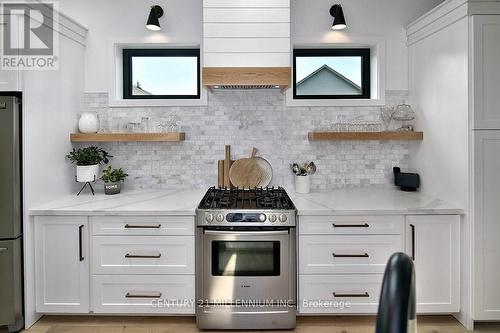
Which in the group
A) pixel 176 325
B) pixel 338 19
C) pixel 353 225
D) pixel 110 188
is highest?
pixel 338 19

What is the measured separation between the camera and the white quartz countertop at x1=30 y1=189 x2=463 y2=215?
8.41ft

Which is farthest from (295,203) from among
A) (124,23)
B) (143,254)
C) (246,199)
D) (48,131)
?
(124,23)

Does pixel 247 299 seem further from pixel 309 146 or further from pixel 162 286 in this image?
pixel 309 146

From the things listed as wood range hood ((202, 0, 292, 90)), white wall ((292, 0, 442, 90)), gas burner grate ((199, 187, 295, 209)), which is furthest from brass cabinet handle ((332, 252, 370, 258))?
white wall ((292, 0, 442, 90))

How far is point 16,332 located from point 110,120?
1.79 metres

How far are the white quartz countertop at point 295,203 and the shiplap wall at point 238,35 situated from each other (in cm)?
109

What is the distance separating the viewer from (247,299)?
2541 millimetres

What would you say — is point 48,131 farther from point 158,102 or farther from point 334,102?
point 334,102

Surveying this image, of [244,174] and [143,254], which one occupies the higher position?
[244,174]

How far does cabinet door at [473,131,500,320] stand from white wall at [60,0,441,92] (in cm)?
111

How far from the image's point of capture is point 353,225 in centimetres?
259

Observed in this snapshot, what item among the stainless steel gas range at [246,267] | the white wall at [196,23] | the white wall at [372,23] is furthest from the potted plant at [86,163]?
the white wall at [372,23]

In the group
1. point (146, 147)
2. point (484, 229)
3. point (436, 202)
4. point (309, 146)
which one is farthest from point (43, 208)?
point (484, 229)

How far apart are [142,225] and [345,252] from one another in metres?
1.43
